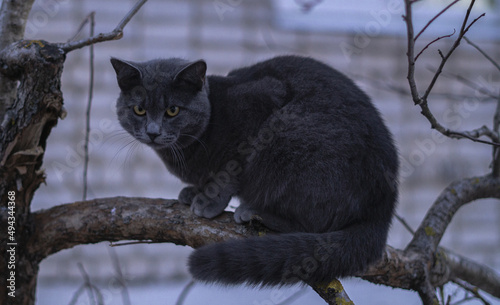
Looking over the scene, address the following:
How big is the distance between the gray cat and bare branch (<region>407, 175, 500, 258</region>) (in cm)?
27

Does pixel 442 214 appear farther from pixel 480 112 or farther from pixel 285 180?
pixel 480 112

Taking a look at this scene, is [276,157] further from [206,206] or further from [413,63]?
[413,63]

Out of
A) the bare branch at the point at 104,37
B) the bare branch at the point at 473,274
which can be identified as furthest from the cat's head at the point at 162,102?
the bare branch at the point at 473,274

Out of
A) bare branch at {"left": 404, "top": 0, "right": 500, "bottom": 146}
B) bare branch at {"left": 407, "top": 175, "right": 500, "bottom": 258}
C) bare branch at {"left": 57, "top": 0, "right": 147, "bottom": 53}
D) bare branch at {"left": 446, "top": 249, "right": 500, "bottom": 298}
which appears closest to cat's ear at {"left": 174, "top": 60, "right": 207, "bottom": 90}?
bare branch at {"left": 57, "top": 0, "right": 147, "bottom": 53}

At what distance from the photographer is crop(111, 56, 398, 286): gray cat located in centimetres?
115

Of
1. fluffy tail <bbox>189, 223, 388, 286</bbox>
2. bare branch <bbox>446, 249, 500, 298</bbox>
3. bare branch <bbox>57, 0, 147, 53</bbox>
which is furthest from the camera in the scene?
bare branch <bbox>446, 249, 500, 298</bbox>

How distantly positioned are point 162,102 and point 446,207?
109 centimetres

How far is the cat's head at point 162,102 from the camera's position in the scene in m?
1.46

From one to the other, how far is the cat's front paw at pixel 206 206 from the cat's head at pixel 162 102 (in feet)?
0.71

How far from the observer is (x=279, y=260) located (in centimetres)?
113

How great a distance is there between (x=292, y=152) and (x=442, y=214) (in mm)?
674

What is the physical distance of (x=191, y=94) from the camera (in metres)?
1.51

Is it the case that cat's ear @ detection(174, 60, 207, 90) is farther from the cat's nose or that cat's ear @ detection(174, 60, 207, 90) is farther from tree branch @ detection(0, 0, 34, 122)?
tree branch @ detection(0, 0, 34, 122)

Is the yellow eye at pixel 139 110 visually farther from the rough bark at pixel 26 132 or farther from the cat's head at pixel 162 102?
the rough bark at pixel 26 132
